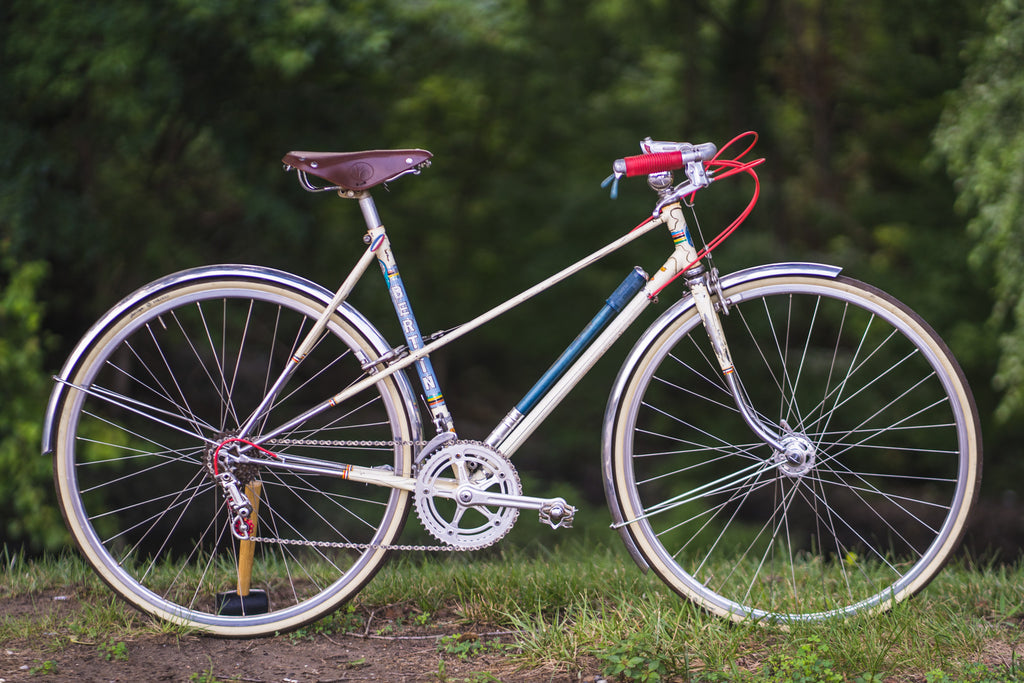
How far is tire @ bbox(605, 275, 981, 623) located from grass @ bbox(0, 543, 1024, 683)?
0.13m

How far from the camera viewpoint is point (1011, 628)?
2807 millimetres

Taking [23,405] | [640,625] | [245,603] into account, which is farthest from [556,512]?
[23,405]

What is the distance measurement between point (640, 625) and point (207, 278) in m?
1.60

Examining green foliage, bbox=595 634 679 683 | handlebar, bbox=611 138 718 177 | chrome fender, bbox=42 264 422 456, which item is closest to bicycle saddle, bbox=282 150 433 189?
chrome fender, bbox=42 264 422 456

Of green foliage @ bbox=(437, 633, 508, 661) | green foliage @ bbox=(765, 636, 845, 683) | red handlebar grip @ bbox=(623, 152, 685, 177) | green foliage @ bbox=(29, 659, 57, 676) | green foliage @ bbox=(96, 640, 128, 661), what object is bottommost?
green foliage @ bbox=(765, 636, 845, 683)

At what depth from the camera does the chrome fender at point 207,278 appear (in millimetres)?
2680

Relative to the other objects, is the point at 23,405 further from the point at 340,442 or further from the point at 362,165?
the point at 362,165

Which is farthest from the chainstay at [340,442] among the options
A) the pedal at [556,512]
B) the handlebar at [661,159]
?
the handlebar at [661,159]

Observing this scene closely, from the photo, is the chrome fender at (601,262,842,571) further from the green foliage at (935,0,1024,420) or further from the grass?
the green foliage at (935,0,1024,420)

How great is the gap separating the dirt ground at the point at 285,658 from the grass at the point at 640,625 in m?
0.04

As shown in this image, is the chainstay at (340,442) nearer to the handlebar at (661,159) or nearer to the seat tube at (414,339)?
the seat tube at (414,339)

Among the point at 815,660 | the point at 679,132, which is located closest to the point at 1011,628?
the point at 815,660

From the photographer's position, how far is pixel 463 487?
8.63 feet

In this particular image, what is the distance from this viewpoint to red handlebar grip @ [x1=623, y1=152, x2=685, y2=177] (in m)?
2.64
